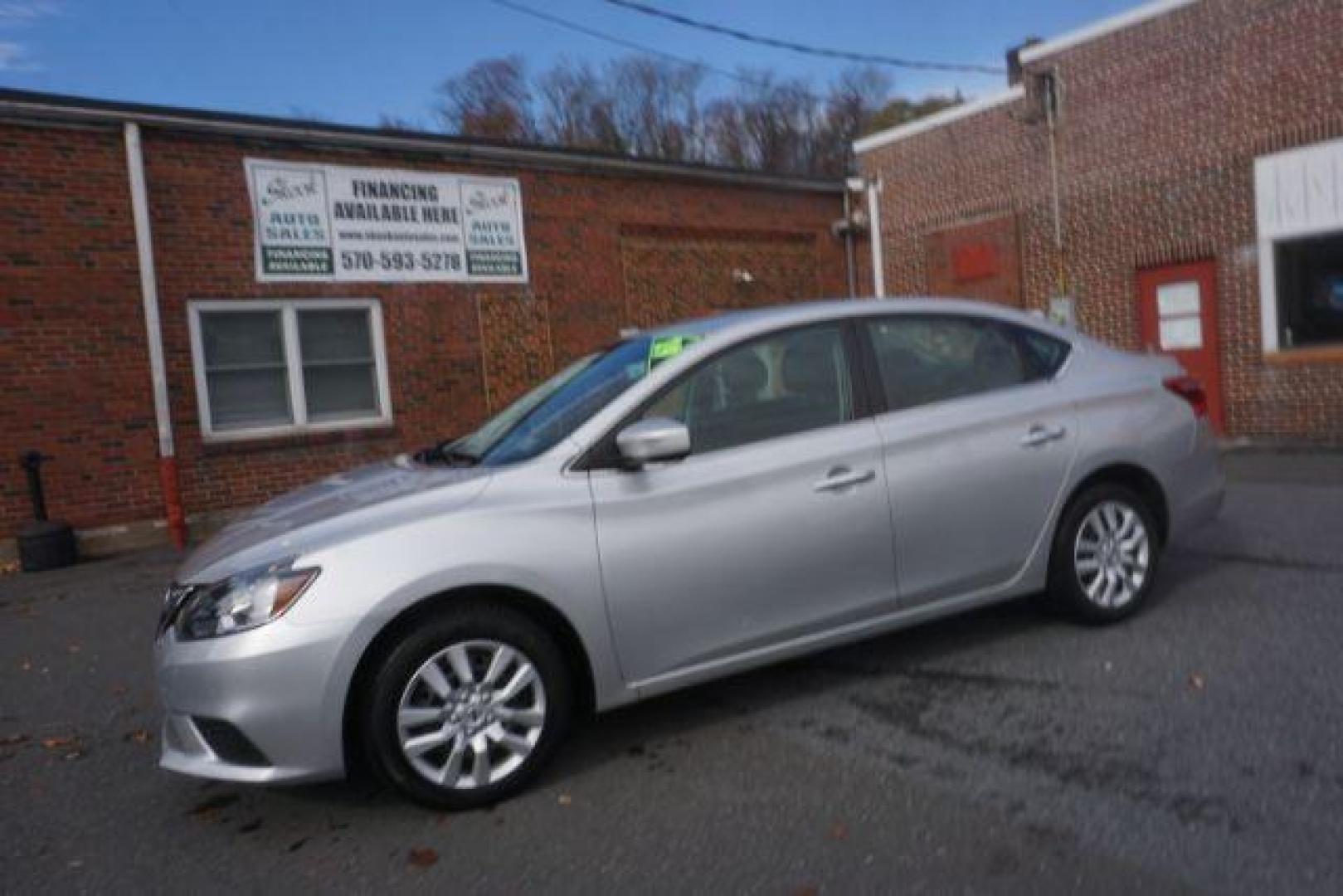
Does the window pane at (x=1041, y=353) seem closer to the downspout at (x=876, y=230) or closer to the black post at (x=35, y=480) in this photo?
the black post at (x=35, y=480)

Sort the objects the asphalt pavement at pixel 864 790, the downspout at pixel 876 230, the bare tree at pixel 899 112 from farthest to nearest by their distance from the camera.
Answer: the bare tree at pixel 899 112 → the downspout at pixel 876 230 → the asphalt pavement at pixel 864 790

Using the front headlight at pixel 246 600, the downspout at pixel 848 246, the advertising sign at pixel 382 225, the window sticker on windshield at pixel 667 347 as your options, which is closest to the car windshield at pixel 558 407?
the window sticker on windshield at pixel 667 347

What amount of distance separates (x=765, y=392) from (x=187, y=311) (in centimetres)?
786

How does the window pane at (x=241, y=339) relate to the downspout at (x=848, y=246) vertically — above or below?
below

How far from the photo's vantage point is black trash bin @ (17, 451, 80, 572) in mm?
8734

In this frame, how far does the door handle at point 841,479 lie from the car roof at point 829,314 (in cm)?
66

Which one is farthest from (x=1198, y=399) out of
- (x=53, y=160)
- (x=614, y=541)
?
(x=53, y=160)

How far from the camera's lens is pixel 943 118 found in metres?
15.1

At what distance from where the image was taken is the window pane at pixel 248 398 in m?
10.2

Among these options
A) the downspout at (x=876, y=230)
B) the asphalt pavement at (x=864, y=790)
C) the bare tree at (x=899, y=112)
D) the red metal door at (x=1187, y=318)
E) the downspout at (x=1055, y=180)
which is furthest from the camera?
the bare tree at (x=899, y=112)

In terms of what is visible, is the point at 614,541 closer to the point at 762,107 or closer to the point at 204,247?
the point at 204,247

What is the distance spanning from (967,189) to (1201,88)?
11.7ft

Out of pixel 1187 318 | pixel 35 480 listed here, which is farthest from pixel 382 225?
pixel 1187 318

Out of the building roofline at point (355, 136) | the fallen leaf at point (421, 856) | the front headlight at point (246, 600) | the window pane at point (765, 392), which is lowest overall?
the fallen leaf at point (421, 856)
